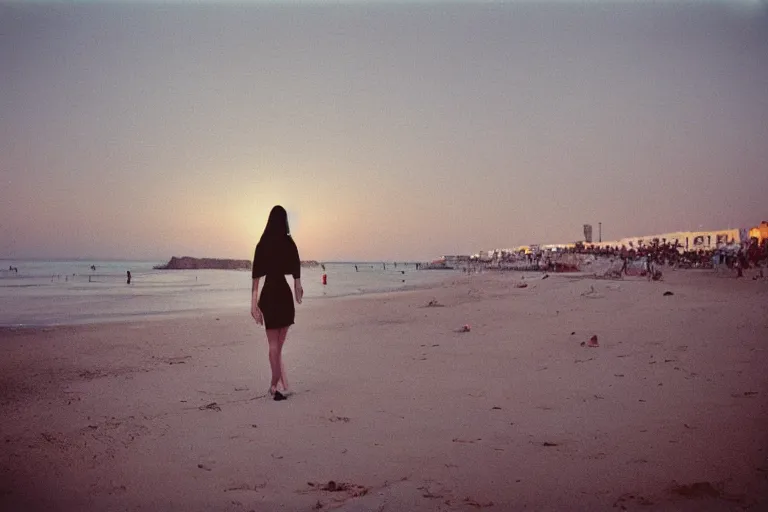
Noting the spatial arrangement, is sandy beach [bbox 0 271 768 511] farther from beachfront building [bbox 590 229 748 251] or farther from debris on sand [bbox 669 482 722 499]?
beachfront building [bbox 590 229 748 251]

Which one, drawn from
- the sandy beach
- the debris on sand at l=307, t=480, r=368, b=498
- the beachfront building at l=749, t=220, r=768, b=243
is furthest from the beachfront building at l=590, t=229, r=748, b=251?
the debris on sand at l=307, t=480, r=368, b=498

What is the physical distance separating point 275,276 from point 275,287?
0.12 metres

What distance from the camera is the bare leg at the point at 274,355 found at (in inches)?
203

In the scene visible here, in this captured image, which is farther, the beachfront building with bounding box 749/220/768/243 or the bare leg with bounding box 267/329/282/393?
the beachfront building with bounding box 749/220/768/243

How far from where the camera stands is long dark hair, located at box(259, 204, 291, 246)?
211 inches

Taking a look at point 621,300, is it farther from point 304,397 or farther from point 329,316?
point 304,397

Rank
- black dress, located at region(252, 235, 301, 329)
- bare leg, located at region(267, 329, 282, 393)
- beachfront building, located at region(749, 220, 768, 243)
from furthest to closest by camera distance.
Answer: beachfront building, located at region(749, 220, 768, 243)
black dress, located at region(252, 235, 301, 329)
bare leg, located at region(267, 329, 282, 393)

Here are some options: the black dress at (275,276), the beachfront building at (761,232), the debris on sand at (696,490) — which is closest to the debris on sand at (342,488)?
the debris on sand at (696,490)

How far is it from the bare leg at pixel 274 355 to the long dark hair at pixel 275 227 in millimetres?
1015

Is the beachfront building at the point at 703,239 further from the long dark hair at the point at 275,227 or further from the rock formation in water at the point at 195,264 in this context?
the rock formation in water at the point at 195,264

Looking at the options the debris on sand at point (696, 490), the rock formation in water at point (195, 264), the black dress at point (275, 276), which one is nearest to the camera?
the debris on sand at point (696, 490)

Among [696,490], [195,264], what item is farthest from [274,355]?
[195,264]

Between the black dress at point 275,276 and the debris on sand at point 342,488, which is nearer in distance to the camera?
the debris on sand at point 342,488

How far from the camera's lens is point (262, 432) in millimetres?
4004
